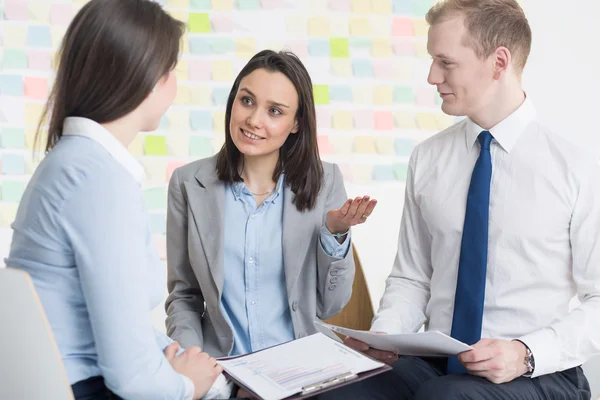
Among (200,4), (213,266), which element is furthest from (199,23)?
(213,266)

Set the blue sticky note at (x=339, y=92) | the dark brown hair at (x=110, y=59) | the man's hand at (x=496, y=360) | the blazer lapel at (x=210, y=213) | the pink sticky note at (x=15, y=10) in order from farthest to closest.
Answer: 1. the blue sticky note at (x=339, y=92)
2. the pink sticky note at (x=15, y=10)
3. the blazer lapel at (x=210, y=213)
4. the man's hand at (x=496, y=360)
5. the dark brown hair at (x=110, y=59)

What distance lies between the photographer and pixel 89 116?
1.30 metres

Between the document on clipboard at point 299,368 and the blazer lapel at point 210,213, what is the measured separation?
0.42m

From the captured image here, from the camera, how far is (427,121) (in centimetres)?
324

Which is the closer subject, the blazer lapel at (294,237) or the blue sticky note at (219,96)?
the blazer lapel at (294,237)

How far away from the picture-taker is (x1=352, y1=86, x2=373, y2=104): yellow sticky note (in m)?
3.18

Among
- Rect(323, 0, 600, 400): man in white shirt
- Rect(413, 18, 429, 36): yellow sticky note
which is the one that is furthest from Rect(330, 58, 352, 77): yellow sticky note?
Rect(323, 0, 600, 400): man in white shirt

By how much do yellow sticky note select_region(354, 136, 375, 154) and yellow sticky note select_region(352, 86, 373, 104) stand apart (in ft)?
0.53

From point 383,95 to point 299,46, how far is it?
1.42 ft

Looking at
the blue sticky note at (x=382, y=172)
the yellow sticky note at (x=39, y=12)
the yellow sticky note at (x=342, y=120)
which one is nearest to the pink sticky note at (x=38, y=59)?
the yellow sticky note at (x=39, y=12)

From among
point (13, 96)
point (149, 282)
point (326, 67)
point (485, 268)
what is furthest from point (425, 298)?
point (13, 96)

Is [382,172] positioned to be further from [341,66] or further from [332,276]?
[332,276]

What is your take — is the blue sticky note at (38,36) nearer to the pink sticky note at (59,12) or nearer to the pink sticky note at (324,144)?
the pink sticky note at (59,12)

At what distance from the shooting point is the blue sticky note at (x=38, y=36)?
309 centimetres
